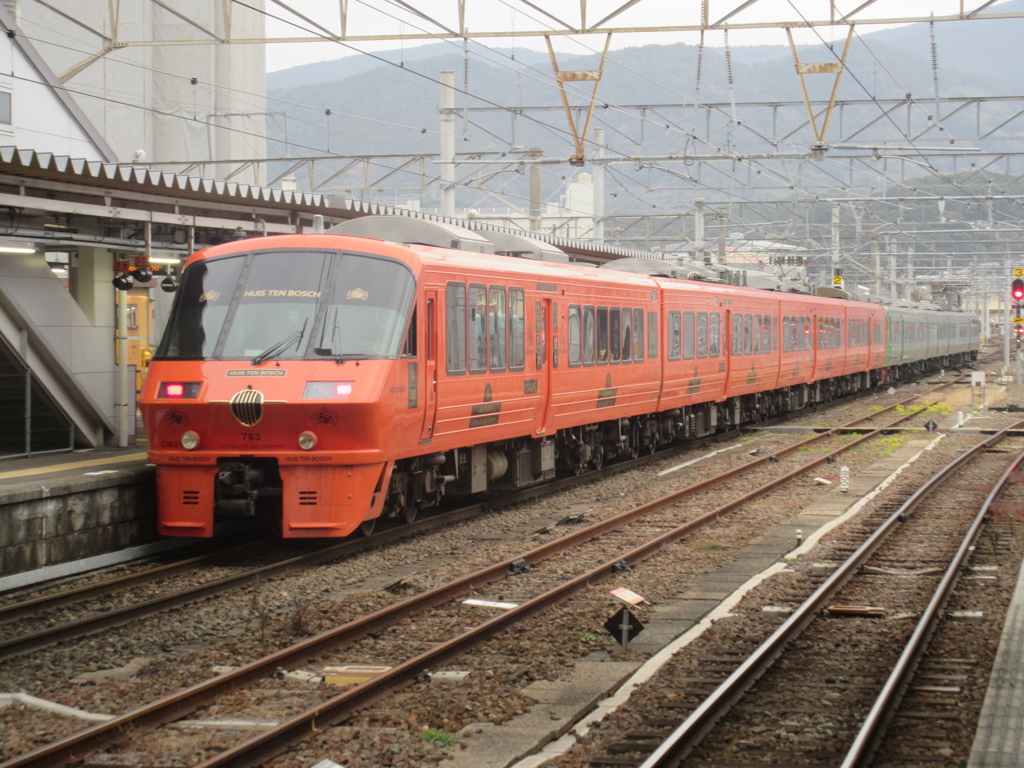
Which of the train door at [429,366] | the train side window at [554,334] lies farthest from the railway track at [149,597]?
the train side window at [554,334]

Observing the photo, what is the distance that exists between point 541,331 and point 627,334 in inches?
125

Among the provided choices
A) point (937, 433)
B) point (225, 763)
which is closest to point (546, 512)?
point (225, 763)

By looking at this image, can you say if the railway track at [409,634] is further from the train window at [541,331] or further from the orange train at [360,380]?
the train window at [541,331]

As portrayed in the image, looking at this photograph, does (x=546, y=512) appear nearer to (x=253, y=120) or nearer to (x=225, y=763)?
(x=225, y=763)

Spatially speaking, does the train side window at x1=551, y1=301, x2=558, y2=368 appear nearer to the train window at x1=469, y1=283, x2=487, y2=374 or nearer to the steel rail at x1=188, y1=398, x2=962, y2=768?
the train window at x1=469, y1=283, x2=487, y2=374

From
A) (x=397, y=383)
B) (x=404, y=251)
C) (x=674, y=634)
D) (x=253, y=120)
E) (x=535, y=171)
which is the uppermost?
(x=253, y=120)

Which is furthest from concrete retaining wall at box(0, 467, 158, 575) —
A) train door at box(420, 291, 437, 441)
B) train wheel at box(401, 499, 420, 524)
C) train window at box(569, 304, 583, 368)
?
train window at box(569, 304, 583, 368)

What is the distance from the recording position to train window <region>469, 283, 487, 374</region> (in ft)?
40.2

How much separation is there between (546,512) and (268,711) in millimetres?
7555

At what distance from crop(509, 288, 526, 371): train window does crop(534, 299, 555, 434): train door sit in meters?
0.38

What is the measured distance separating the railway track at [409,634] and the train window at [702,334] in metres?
6.52

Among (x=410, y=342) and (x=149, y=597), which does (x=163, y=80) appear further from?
(x=149, y=597)

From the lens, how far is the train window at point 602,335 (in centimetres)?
1587

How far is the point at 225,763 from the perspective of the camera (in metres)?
5.42
